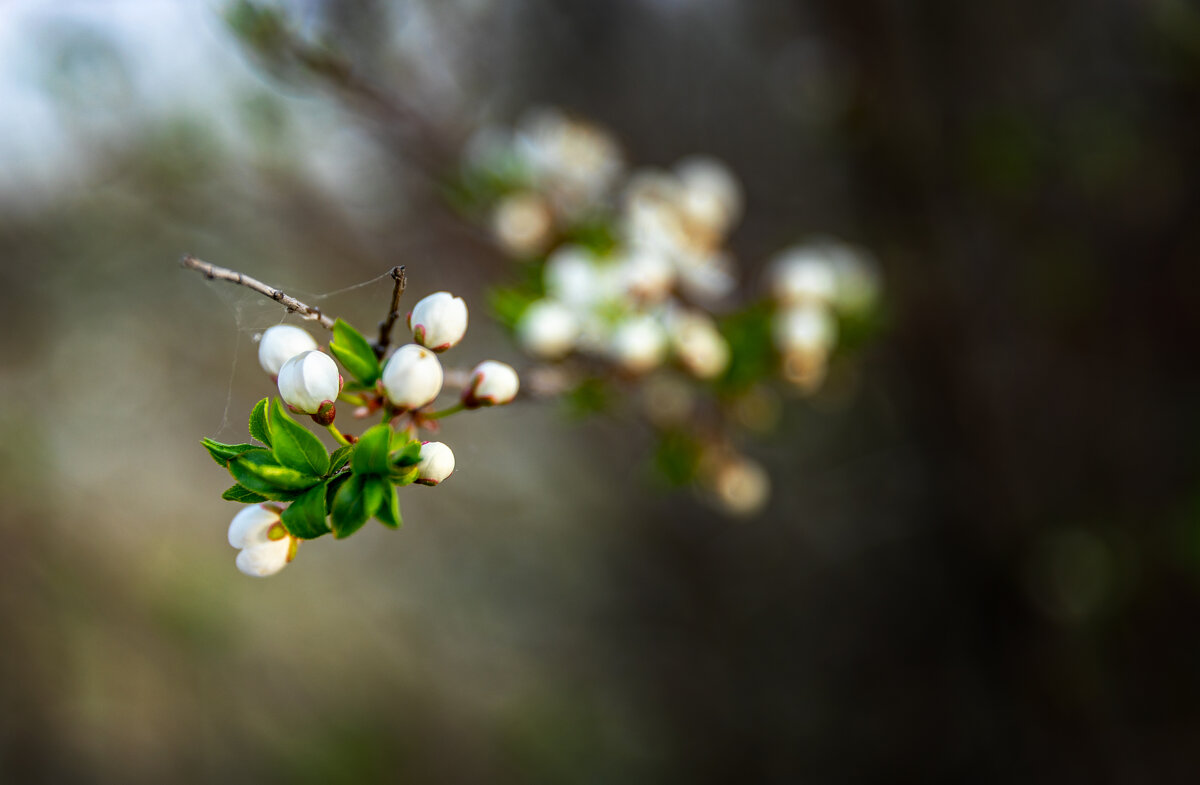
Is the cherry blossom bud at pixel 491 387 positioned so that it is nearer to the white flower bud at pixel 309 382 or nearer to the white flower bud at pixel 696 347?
the white flower bud at pixel 309 382

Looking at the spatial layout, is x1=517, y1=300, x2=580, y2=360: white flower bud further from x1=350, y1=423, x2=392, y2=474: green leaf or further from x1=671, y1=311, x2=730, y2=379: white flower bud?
x1=350, y1=423, x2=392, y2=474: green leaf

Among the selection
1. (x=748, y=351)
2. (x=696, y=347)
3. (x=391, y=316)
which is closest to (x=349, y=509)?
→ (x=391, y=316)

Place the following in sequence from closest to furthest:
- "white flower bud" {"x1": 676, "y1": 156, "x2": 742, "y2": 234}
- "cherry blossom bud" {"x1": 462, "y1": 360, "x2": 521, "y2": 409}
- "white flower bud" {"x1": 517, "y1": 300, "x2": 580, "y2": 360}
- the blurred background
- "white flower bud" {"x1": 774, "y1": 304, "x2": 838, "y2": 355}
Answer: "cherry blossom bud" {"x1": 462, "y1": 360, "x2": 521, "y2": 409}
"white flower bud" {"x1": 517, "y1": 300, "x2": 580, "y2": 360}
"white flower bud" {"x1": 774, "y1": 304, "x2": 838, "y2": 355}
"white flower bud" {"x1": 676, "y1": 156, "x2": 742, "y2": 234}
the blurred background

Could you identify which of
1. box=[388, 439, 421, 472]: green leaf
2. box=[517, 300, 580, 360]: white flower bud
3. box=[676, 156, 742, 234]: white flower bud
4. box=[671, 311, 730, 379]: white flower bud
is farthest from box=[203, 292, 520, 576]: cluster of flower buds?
box=[676, 156, 742, 234]: white flower bud

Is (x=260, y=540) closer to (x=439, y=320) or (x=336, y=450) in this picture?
(x=336, y=450)

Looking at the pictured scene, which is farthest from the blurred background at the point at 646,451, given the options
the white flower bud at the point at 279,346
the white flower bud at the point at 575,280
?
the white flower bud at the point at 279,346

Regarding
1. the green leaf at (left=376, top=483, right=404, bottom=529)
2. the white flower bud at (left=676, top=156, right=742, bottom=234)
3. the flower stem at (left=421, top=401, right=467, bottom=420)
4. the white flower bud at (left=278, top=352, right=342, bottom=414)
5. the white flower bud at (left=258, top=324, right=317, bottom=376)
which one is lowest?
the green leaf at (left=376, top=483, right=404, bottom=529)

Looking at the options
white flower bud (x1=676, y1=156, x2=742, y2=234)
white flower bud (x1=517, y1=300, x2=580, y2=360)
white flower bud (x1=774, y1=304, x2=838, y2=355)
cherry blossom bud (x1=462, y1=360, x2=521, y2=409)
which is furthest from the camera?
white flower bud (x1=676, y1=156, x2=742, y2=234)
